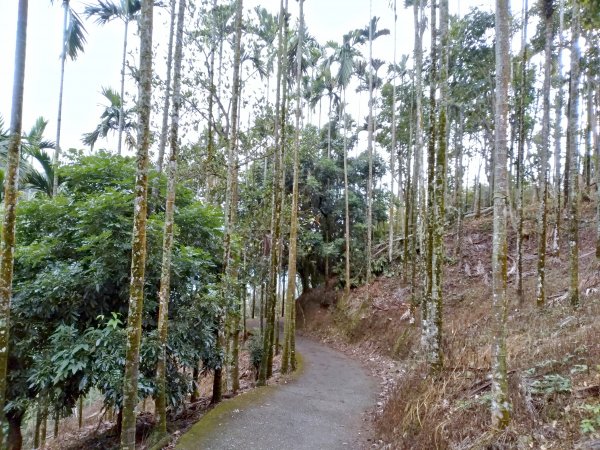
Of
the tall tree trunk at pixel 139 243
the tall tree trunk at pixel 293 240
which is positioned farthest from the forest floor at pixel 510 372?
the tall tree trunk at pixel 139 243

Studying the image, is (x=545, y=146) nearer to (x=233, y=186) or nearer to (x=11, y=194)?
(x=233, y=186)

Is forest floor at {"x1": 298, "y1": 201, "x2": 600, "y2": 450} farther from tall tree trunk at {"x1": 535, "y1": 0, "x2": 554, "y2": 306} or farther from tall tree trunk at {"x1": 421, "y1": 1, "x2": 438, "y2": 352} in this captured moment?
tall tree trunk at {"x1": 421, "y1": 1, "x2": 438, "y2": 352}

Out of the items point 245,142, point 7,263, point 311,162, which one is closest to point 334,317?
point 311,162

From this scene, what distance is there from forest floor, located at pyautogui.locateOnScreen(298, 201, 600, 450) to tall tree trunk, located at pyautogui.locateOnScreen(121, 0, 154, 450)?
3.45 meters

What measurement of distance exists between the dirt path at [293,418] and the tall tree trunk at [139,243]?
1.57 m

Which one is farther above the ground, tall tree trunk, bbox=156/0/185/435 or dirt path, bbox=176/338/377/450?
tall tree trunk, bbox=156/0/185/435

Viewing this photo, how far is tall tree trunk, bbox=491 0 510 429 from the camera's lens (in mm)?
3967

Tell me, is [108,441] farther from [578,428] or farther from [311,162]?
[311,162]

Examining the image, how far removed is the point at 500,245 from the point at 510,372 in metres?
2.13

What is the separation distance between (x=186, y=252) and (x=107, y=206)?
145 cm

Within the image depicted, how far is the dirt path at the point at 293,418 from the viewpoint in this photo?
5676 millimetres

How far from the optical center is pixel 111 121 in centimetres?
1422

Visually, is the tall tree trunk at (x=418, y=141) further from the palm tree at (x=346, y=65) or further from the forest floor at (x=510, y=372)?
the palm tree at (x=346, y=65)

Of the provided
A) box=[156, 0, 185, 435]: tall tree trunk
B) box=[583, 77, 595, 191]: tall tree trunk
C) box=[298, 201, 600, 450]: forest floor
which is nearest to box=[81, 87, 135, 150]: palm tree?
box=[156, 0, 185, 435]: tall tree trunk
